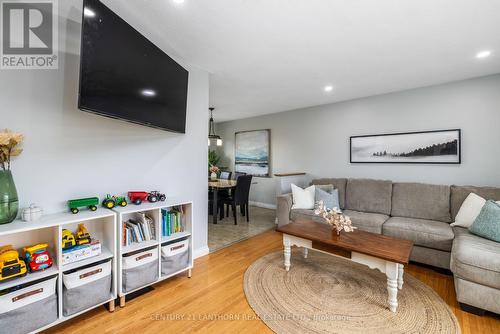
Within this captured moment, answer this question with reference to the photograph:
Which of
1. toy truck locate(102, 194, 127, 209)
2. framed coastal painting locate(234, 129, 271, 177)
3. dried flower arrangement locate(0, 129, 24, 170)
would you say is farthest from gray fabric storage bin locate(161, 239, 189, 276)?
framed coastal painting locate(234, 129, 271, 177)

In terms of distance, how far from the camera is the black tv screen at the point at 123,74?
1.39 meters

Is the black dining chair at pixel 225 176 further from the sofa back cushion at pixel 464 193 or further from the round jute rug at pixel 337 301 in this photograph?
the sofa back cushion at pixel 464 193

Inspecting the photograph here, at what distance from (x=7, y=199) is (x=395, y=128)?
4.77 metres

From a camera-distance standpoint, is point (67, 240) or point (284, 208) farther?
point (284, 208)

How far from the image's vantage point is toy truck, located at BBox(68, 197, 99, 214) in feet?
5.68

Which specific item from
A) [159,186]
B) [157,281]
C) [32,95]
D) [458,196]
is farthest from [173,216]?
[458,196]

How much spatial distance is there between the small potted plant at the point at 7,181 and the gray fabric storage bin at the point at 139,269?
825 millimetres

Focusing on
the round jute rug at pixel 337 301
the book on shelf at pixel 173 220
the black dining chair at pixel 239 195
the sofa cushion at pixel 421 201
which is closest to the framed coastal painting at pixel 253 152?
the black dining chair at pixel 239 195

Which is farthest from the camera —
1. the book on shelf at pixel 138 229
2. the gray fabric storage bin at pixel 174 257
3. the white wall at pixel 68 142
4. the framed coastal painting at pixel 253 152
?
the framed coastal painting at pixel 253 152

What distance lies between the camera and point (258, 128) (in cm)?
588

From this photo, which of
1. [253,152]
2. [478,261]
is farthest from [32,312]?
[253,152]

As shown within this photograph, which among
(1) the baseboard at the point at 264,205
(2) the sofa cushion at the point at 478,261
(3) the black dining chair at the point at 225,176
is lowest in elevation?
(1) the baseboard at the point at 264,205

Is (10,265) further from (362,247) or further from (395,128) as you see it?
(395,128)

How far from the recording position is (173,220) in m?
2.34
